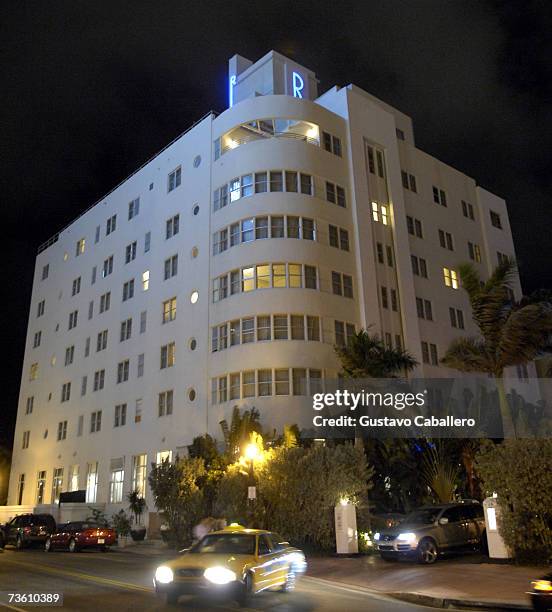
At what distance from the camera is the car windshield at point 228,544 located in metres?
12.4

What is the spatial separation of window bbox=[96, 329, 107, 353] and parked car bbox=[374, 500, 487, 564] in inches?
1239

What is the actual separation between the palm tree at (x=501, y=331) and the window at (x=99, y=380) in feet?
95.5

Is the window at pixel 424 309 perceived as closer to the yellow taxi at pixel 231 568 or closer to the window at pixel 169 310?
the window at pixel 169 310

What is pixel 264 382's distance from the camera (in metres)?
32.0

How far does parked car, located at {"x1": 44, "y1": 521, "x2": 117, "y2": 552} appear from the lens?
26844 millimetres

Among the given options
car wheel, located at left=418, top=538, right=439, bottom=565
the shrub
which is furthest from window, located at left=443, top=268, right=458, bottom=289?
car wheel, located at left=418, top=538, right=439, bottom=565

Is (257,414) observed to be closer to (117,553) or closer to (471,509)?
(117,553)

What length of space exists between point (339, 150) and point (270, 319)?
12.7 meters

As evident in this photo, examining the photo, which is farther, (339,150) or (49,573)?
(339,150)

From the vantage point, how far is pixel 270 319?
1299 inches

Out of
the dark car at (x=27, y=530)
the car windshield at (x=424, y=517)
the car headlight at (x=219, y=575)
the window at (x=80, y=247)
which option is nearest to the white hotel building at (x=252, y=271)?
the window at (x=80, y=247)

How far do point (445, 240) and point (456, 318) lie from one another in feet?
19.3

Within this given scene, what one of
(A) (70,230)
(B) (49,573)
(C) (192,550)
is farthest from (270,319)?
(A) (70,230)

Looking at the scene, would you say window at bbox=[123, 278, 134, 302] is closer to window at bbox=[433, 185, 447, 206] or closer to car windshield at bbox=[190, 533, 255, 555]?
window at bbox=[433, 185, 447, 206]
